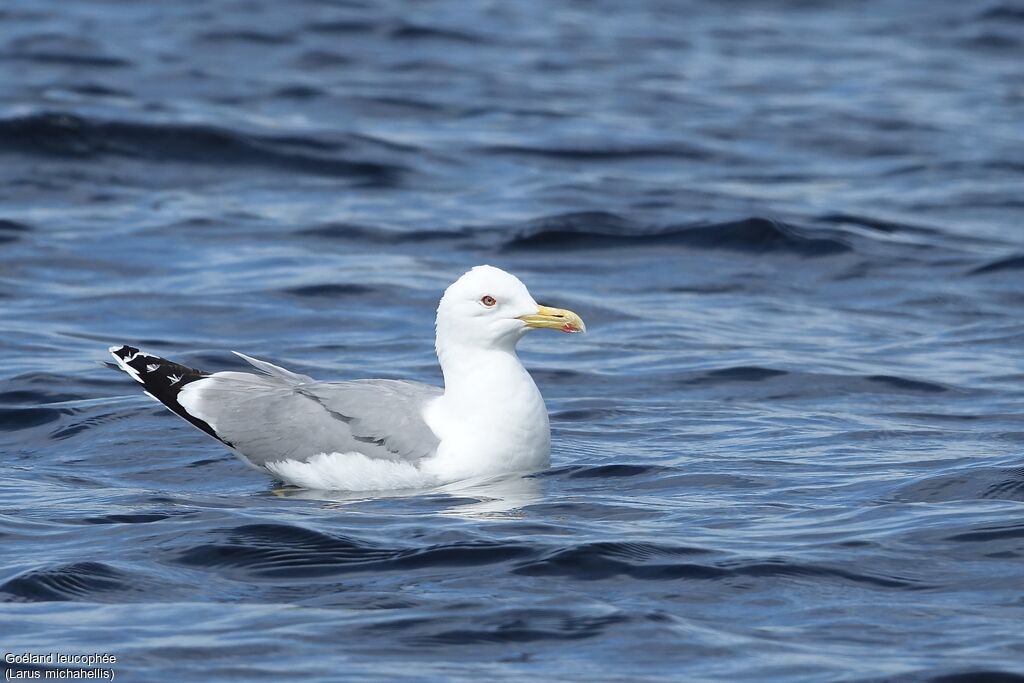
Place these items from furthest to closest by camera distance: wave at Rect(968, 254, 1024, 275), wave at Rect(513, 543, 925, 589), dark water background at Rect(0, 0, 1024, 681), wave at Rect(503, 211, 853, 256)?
wave at Rect(503, 211, 853, 256), wave at Rect(968, 254, 1024, 275), wave at Rect(513, 543, 925, 589), dark water background at Rect(0, 0, 1024, 681)

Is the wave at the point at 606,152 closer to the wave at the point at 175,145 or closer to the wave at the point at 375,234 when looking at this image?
the wave at the point at 175,145

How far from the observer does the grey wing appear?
834 cm

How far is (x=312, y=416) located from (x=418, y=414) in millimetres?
509

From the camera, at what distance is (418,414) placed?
27.7 feet

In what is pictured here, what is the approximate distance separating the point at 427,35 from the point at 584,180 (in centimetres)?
805

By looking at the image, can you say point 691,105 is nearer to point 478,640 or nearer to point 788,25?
point 788,25

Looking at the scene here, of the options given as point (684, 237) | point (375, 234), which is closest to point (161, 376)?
point (375, 234)

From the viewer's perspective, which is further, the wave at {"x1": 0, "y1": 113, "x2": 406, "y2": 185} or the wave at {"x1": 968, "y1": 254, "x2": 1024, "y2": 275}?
the wave at {"x1": 0, "y1": 113, "x2": 406, "y2": 185}

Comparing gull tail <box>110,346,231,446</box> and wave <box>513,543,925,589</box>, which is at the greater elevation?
gull tail <box>110,346,231,446</box>

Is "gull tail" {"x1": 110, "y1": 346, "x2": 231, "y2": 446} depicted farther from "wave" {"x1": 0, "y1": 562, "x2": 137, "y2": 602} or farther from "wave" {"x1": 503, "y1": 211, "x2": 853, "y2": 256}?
"wave" {"x1": 503, "y1": 211, "x2": 853, "y2": 256}

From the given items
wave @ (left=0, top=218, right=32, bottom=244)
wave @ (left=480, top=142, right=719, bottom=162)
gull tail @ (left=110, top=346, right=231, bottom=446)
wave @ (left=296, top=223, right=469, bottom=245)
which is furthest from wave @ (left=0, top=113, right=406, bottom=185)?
gull tail @ (left=110, top=346, right=231, bottom=446)

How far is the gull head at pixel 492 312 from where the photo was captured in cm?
863

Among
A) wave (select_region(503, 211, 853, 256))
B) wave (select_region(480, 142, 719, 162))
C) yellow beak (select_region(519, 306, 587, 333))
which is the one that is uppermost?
yellow beak (select_region(519, 306, 587, 333))

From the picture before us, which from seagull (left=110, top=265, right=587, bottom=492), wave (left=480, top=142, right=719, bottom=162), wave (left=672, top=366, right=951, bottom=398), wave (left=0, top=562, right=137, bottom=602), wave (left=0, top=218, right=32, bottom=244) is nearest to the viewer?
wave (left=0, top=562, right=137, bottom=602)
